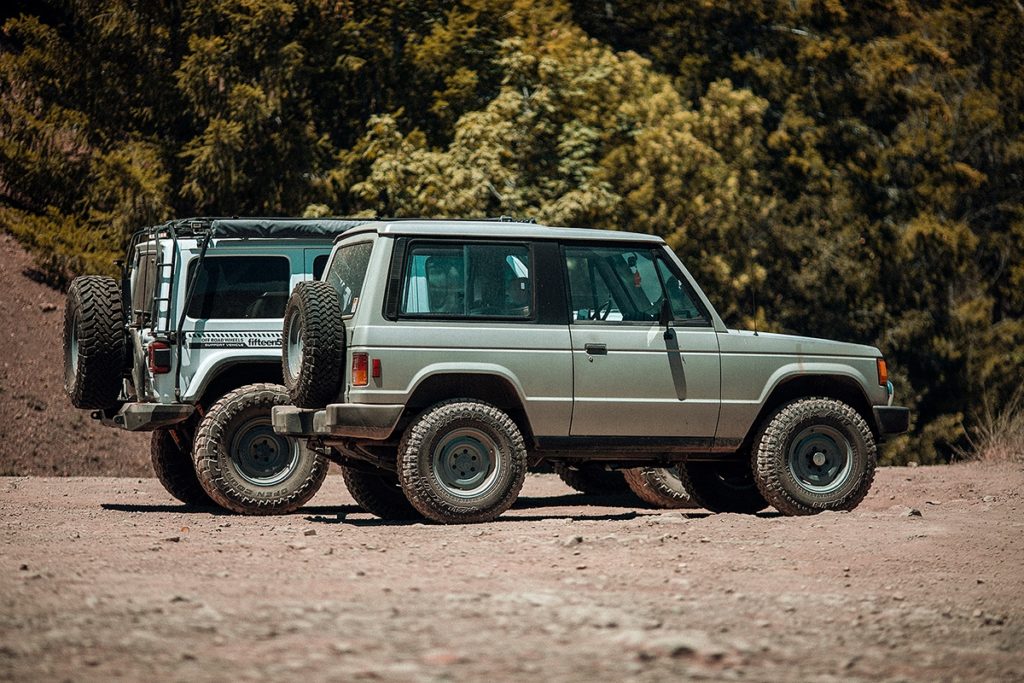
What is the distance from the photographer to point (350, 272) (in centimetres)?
1172

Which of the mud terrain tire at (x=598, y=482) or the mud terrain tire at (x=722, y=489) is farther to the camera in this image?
the mud terrain tire at (x=598, y=482)

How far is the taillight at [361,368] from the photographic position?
11031 millimetres

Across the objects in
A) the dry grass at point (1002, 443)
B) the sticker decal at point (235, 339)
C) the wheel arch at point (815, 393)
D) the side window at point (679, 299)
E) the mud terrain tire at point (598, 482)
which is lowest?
the mud terrain tire at point (598, 482)

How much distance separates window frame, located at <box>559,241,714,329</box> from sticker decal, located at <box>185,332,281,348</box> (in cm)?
278

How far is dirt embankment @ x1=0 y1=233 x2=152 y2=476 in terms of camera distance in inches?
896

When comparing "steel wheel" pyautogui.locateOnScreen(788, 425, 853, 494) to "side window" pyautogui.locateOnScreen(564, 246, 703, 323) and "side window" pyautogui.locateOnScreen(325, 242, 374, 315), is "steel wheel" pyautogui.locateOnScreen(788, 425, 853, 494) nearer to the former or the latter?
"side window" pyautogui.locateOnScreen(564, 246, 703, 323)

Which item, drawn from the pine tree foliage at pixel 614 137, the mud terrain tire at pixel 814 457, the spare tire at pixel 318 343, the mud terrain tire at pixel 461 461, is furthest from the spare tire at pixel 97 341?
the pine tree foliage at pixel 614 137

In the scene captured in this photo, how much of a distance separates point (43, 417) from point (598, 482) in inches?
454

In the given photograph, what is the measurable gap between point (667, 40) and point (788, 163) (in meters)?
4.19

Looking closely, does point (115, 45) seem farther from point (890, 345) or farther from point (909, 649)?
point (909, 649)

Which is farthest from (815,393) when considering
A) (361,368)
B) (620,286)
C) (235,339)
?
(235,339)

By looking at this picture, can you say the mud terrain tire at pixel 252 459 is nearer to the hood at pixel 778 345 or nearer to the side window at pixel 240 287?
the side window at pixel 240 287

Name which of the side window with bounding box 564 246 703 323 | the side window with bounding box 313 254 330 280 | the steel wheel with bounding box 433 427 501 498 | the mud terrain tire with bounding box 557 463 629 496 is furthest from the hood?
the side window with bounding box 313 254 330 280

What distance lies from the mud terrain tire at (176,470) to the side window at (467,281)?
154 inches
